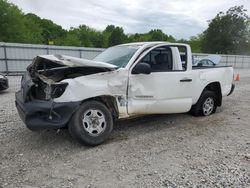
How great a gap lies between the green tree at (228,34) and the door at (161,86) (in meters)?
56.3

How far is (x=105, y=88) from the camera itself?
14.5ft

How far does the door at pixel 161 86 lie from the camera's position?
4.85 metres

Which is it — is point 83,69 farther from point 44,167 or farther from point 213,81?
point 213,81

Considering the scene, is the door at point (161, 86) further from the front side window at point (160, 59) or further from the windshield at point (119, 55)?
the windshield at point (119, 55)

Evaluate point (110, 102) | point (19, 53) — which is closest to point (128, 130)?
point (110, 102)

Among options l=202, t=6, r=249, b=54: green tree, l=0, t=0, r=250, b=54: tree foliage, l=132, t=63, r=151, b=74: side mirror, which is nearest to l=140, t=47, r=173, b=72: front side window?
l=132, t=63, r=151, b=74: side mirror

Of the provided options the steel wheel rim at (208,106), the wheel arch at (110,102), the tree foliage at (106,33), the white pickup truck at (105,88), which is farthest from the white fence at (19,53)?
the tree foliage at (106,33)

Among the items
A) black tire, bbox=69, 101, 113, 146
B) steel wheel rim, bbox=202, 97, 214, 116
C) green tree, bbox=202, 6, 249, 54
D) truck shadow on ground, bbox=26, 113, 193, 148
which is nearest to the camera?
black tire, bbox=69, 101, 113, 146

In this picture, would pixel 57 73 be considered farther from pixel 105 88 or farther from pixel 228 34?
pixel 228 34

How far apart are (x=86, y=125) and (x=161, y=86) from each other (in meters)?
1.73

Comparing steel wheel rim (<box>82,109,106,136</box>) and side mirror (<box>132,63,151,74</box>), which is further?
side mirror (<box>132,63,151,74</box>)

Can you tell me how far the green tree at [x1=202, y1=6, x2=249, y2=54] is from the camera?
57.7 m

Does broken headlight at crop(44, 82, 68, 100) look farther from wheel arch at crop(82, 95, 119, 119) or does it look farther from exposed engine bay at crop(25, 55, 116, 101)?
wheel arch at crop(82, 95, 119, 119)

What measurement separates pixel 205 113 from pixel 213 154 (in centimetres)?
248
